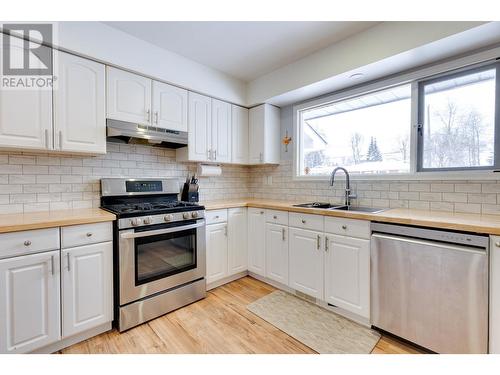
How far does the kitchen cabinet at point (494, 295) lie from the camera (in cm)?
130

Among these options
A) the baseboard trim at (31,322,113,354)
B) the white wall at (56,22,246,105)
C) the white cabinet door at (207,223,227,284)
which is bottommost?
the baseboard trim at (31,322,113,354)

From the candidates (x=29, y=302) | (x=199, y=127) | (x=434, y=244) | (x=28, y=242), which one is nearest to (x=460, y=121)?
(x=434, y=244)

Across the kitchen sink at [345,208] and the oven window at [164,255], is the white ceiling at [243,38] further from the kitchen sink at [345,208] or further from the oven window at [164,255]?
the oven window at [164,255]

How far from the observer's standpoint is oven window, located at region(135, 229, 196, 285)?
6.43ft

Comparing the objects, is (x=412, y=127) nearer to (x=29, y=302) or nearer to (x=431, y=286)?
(x=431, y=286)

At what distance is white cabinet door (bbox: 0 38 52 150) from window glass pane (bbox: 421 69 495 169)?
10.3ft

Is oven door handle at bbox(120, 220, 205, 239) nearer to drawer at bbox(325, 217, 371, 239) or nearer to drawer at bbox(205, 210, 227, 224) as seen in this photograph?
drawer at bbox(205, 210, 227, 224)

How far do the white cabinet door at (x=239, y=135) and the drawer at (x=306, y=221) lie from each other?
3.91 ft

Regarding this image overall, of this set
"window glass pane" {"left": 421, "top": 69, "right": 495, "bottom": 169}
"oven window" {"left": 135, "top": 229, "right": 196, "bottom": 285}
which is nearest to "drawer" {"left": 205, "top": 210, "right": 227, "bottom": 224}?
"oven window" {"left": 135, "top": 229, "right": 196, "bottom": 285}

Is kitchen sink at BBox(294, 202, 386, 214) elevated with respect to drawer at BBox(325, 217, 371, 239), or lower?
elevated

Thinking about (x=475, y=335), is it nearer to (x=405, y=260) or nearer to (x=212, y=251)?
(x=405, y=260)

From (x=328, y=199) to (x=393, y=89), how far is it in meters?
1.29

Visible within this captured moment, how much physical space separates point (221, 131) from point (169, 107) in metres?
0.71
